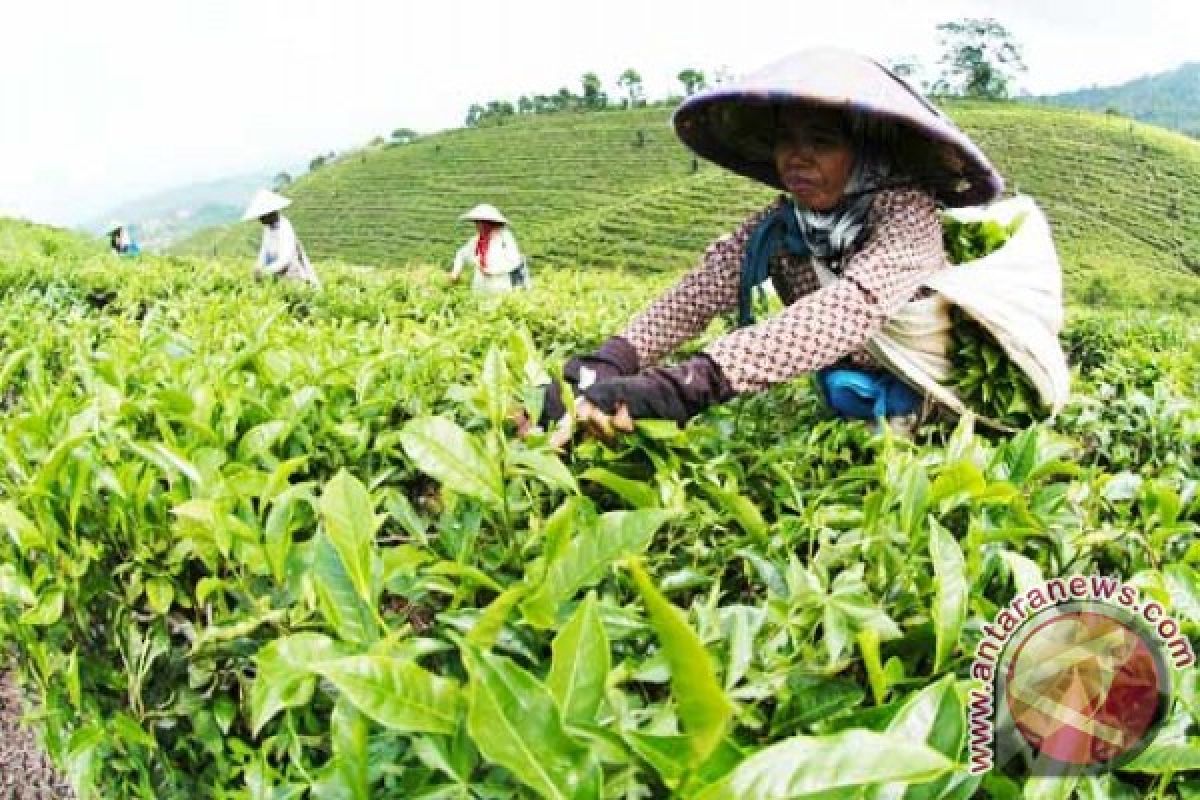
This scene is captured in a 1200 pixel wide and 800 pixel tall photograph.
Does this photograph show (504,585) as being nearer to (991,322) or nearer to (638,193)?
(991,322)

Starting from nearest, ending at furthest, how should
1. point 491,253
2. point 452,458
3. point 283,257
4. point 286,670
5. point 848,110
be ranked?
point 286,670
point 452,458
point 848,110
point 283,257
point 491,253

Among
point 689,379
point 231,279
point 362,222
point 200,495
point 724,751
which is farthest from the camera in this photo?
point 362,222

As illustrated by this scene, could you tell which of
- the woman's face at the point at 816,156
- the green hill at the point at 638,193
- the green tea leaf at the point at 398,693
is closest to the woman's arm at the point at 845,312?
the woman's face at the point at 816,156

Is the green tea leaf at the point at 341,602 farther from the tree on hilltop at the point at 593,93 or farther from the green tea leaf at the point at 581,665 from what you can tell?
the tree on hilltop at the point at 593,93

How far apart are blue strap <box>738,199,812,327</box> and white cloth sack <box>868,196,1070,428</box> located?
12.8 inches

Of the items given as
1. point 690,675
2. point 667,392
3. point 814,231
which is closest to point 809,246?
point 814,231

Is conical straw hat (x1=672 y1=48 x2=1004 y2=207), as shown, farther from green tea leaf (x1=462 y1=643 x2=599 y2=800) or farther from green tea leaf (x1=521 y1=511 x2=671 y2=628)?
green tea leaf (x1=462 y1=643 x2=599 y2=800)

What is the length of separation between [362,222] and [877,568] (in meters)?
52.7

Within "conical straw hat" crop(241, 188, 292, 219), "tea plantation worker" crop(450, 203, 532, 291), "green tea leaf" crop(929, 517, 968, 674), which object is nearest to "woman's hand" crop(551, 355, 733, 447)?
"green tea leaf" crop(929, 517, 968, 674)

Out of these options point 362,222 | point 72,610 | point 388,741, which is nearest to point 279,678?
point 388,741

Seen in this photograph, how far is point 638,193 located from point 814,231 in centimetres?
4380

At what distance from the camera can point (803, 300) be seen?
1.89 metres

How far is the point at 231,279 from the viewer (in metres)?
7.49

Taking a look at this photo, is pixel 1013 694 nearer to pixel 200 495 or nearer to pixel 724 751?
pixel 724 751
